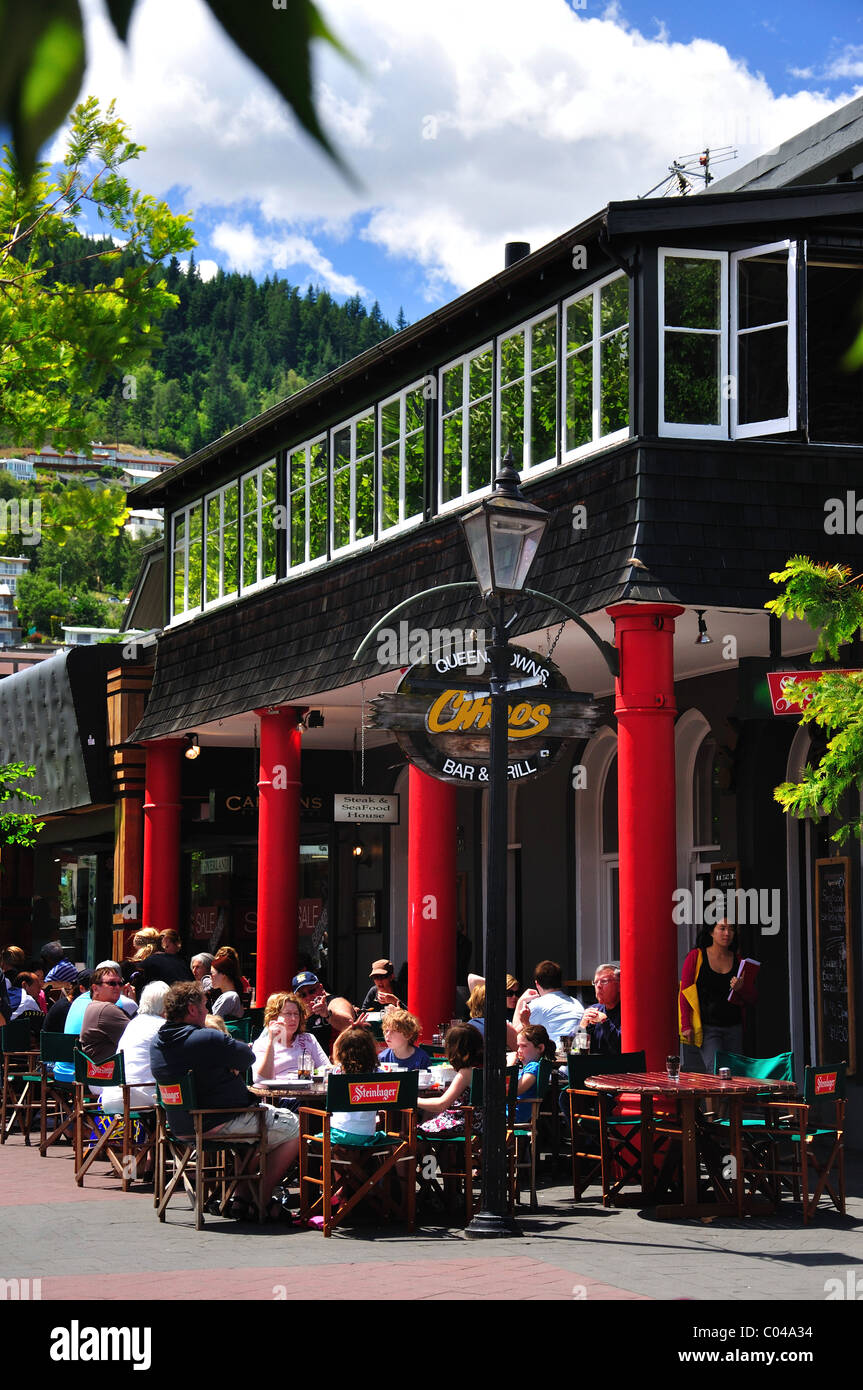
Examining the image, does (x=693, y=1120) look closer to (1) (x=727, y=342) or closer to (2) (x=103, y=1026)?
(2) (x=103, y=1026)

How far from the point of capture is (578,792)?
1980 cm

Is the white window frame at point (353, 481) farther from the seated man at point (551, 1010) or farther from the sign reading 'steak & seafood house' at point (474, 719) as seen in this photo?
the seated man at point (551, 1010)

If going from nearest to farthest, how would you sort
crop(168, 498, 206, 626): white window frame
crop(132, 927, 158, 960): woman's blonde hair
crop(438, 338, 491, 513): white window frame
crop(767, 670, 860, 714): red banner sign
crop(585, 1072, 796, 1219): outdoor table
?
1. crop(585, 1072, 796, 1219): outdoor table
2. crop(767, 670, 860, 714): red banner sign
3. crop(438, 338, 491, 513): white window frame
4. crop(132, 927, 158, 960): woman's blonde hair
5. crop(168, 498, 206, 626): white window frame

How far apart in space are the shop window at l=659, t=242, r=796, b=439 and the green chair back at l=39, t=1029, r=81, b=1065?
7.04 metres

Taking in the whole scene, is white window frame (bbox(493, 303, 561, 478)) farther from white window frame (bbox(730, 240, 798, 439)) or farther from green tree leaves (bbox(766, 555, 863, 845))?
green tree leaves (bbox(766, 555, 863, 845))

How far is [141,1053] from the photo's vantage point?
12.1m

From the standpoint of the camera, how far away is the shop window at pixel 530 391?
14875 mm

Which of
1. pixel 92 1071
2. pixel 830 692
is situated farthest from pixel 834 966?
pixel 92 1071

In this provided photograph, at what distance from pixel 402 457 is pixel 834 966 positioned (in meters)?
6.85

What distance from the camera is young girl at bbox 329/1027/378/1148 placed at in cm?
985

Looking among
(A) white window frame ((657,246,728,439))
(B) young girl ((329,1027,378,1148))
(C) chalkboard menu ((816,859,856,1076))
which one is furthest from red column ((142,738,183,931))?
(B) young girl ((329,1027,378,1148))

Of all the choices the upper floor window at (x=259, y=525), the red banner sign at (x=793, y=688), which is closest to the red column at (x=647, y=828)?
the red banner sign at (x=793, y=688)

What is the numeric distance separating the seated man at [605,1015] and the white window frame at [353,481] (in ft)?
20.5

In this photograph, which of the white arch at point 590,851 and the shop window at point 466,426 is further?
the white arch at point 590,851
